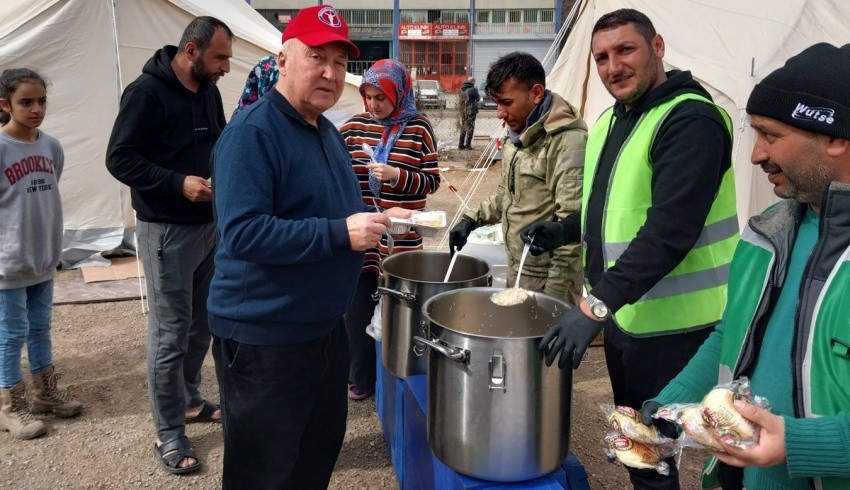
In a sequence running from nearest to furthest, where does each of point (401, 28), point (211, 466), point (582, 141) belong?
point (582, 141) < point (211, 466) < point (401, 28)

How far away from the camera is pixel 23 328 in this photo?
10.7ft

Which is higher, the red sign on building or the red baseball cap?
the red sign on building

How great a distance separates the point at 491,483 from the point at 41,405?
2.85m

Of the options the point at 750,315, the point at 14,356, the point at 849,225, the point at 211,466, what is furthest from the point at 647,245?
the point at 14,356

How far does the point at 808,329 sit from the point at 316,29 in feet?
4.83

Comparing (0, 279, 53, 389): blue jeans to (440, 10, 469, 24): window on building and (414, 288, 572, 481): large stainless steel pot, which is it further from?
(440, 10, 469, 24): window on building

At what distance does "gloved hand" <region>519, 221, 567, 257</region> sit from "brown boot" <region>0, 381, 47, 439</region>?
275 centimetres

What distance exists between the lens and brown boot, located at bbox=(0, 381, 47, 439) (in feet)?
10.8

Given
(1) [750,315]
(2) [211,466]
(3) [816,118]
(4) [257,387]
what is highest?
(3) [816,118]

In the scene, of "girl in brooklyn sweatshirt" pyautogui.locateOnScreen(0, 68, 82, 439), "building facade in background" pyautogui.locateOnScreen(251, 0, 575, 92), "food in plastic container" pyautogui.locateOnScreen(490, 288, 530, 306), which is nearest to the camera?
"food in plastic container" pyautogui.locateOnScreen(490, 288, 530, 306)

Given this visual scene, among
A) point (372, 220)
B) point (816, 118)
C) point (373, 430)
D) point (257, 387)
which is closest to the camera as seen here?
point (816, 118)

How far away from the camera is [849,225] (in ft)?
3.93

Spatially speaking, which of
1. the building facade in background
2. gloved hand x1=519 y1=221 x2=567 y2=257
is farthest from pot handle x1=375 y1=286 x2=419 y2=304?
the building facade in background

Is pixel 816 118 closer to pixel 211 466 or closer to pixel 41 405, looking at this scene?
pixel 211 466
